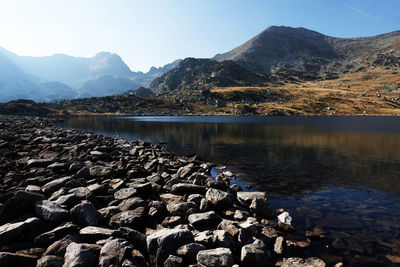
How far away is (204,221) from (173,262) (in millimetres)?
3581

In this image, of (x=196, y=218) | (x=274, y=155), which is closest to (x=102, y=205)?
(x=196, y=218)

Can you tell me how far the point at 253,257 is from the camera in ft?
29.2

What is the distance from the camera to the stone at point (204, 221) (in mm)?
11352

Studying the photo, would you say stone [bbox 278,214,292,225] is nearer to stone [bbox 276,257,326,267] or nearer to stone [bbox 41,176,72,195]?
stone [bbox 276,257,326,267]

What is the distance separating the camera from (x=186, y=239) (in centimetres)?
909

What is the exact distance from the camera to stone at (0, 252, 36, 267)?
754 cm

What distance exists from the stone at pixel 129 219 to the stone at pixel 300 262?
22.9ft

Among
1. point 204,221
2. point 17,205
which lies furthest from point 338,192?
point 17,205

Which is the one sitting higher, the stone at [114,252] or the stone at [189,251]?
the stone at [114,252]

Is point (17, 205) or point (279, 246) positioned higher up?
point (17, 205)

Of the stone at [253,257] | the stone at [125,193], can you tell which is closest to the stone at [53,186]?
the stone at [125,193]

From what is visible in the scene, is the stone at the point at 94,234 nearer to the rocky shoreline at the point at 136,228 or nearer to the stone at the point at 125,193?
the rocky shoreline at the point at 136,228

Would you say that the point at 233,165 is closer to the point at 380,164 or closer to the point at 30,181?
the point at 380,164

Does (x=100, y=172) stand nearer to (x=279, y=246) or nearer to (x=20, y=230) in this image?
(x=20, y=230)
